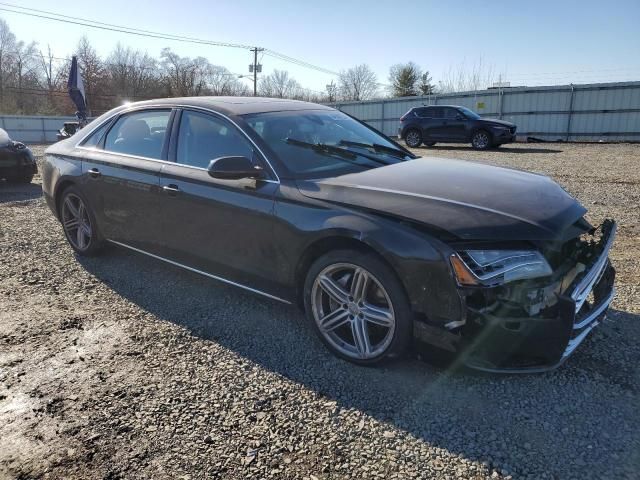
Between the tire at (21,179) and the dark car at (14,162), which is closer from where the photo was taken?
the dark car at (14,162)

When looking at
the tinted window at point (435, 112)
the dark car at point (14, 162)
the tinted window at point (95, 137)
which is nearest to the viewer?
the tinted window at point (95, 137)

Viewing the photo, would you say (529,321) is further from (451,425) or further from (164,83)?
(164,83)

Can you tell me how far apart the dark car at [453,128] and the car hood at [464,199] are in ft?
51.0

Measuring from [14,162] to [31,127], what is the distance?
20.2m

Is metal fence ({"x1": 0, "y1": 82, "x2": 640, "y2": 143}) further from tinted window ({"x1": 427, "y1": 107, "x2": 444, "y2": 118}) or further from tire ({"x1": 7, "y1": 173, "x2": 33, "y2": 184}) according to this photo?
tire ({"x1": 7, "y1": 173, "x2": 33, "y2": 184})

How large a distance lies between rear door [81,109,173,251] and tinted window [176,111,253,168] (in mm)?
216

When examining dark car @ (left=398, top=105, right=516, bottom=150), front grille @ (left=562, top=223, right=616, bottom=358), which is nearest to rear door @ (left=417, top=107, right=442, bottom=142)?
dark car @ (left=398, top=105, right=516, bottom=150)

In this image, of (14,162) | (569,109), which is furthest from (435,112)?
(14,162)

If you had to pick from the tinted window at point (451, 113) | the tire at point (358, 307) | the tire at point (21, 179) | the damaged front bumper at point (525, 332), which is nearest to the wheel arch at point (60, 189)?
the tire at point (358, 307)

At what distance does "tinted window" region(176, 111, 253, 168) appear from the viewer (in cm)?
347

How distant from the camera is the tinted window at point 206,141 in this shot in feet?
11.4

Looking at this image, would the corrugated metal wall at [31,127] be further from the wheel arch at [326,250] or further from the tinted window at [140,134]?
the wheel arch at [326,250]

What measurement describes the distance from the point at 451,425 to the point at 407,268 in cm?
81

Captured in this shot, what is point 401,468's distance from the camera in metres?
2.12
